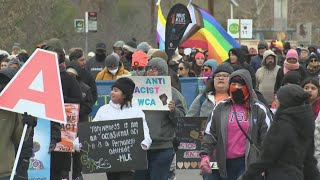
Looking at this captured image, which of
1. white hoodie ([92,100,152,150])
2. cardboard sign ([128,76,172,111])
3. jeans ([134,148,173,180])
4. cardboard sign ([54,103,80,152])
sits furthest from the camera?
cardboard sign ([54,103,80,152])

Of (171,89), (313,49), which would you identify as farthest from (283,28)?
(171,89)

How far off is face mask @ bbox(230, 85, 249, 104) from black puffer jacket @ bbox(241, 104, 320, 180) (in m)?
1.30

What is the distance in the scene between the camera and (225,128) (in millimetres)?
9578

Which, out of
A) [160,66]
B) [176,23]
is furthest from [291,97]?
[176,23]

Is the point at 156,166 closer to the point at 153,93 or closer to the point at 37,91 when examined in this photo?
the point at 153,93

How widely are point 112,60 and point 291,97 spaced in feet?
27.5

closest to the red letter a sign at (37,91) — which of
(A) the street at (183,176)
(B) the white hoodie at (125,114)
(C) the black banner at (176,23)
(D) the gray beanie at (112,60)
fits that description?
(B) the white hoodie at (125,114)

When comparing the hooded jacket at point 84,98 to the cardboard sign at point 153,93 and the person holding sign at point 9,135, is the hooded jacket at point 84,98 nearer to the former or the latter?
the cardboard sign at point 153,93

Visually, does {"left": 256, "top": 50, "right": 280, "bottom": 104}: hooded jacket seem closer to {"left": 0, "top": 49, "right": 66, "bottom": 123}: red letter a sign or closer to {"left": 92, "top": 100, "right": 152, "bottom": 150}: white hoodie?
{"left": 92, "top": 100, "right": 152, "bottom": 150}: white hoodie

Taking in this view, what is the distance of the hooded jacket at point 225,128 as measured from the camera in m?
9.53

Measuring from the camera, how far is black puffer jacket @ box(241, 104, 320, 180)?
26.6 feet

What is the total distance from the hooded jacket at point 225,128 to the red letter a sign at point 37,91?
1.44 meters

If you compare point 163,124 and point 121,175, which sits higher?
point 163,124

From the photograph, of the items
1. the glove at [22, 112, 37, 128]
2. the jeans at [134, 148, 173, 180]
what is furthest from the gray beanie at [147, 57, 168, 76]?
the glove at [22, 112, 37, 128]
